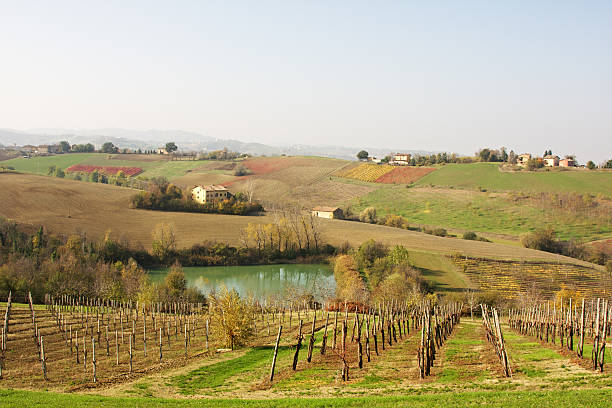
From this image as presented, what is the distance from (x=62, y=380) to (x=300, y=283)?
2117 inches

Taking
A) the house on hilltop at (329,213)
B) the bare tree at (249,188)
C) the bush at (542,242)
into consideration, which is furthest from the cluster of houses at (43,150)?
the bush at (542,242)

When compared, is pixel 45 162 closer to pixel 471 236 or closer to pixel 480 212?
pixel 480 212

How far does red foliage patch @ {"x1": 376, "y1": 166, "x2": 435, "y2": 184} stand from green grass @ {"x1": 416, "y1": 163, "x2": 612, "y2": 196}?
235 cm

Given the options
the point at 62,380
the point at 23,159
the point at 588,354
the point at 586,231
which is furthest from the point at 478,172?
the point at 23,159

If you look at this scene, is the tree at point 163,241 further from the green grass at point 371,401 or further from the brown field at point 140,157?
the brown field at point 140,157

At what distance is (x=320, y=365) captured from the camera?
25469 mm

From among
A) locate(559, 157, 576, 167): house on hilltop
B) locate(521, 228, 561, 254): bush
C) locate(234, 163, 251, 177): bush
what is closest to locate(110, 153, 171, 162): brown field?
locate(234, 163, 251, 177): bush

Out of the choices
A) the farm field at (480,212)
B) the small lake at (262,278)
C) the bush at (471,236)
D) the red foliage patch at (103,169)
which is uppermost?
the red foliage patch at (103,169)

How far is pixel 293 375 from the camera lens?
23.5m

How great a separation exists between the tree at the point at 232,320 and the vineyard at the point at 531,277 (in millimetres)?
41081

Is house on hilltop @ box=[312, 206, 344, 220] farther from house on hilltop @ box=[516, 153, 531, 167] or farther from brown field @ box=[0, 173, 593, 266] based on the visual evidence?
house on hilltop @ box=[516, 153, 531, 167]

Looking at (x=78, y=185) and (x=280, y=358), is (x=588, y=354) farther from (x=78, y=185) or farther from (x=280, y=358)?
(x=78, y=185)

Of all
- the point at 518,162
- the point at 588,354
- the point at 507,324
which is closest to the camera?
the point at 588,354

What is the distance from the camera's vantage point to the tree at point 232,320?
1244 inches
